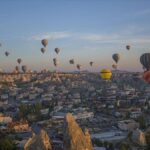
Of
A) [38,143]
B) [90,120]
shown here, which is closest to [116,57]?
[38,143]

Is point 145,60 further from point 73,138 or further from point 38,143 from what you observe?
point 38,143

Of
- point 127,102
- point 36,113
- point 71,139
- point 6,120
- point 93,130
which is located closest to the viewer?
point 71,139

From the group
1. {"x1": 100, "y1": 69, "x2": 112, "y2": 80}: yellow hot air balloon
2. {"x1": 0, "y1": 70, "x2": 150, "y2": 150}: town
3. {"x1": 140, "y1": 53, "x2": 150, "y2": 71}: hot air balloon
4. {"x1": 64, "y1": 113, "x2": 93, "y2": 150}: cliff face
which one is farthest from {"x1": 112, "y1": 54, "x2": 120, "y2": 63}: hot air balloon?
{"x1": 140, "y1": 53, "x2": 150, "y2": 71}: hot air balloon

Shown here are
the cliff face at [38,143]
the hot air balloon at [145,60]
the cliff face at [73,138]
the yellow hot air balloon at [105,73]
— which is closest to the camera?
the hot air balloon at [145,60]

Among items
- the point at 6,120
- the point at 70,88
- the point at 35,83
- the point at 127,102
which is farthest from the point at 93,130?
the point at 35,83

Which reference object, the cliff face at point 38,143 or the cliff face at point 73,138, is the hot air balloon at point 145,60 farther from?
the cliff face at point 38,143

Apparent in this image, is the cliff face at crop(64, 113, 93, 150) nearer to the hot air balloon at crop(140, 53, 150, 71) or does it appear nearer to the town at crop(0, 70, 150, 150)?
the town at crop(0, 70, 150, 150)

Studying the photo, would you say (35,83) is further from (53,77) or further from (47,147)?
(47,147)

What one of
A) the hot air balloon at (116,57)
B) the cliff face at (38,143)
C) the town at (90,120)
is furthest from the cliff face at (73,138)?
the hot air balloon at (116,57)
